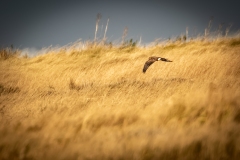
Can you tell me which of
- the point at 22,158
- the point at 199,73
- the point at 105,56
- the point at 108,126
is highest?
the point at 105,56

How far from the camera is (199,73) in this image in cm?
405

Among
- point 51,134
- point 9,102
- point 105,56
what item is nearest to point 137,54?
point 105,56

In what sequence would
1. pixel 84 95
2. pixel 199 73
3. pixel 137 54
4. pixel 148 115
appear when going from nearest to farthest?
pixel 148 115, pixel 84 95, pixel 199 73, pixel 137 54

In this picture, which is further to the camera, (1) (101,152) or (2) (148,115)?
(2) (148,115)

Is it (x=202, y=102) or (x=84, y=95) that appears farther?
(x=84, y=95)

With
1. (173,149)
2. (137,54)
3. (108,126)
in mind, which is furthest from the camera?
(137,54)

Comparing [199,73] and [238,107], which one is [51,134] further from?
[199,73]

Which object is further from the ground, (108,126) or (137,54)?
(137,54)

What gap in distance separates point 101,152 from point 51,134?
480 millimetres

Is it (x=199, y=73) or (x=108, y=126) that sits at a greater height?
(x=199, y=73)

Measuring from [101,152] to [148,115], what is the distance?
66 centimetres

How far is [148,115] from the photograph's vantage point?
172 cm

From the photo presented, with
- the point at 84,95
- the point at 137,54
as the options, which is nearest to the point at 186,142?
the point at 84,95

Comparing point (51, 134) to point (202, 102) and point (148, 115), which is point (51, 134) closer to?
point (148, 115)
